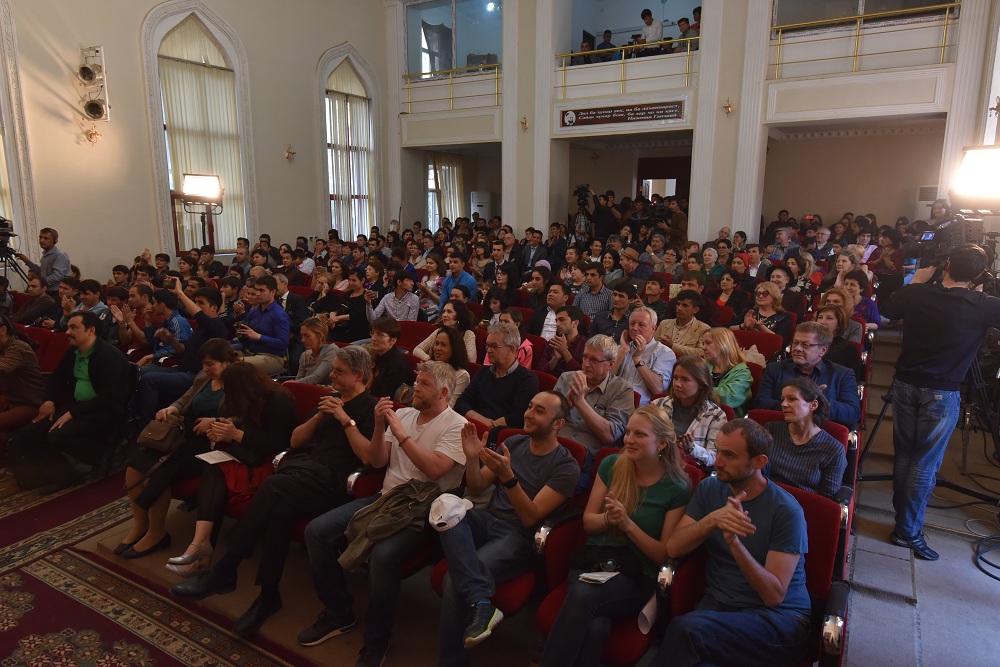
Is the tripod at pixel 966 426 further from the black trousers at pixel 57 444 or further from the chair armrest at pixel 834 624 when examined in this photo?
the black trousers at pixel 57 444

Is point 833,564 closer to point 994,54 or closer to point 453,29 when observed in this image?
point 994,54

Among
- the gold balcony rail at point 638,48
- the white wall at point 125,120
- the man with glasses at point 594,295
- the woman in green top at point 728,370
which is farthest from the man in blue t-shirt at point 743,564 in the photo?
the white wall at point 125,120

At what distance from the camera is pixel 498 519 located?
260 cm

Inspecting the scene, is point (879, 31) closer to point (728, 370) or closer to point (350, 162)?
point (728, 370)

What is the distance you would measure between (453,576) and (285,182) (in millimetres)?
10424

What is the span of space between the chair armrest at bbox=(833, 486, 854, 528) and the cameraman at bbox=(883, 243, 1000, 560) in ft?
3.54

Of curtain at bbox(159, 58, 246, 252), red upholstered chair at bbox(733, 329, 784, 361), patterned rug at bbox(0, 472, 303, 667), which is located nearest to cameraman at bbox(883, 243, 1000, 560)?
red upholstered chair at bbox(733, 329, 784, 361)

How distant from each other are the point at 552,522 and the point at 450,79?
1124 cm

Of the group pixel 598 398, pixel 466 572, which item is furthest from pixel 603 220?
pixel 466 572

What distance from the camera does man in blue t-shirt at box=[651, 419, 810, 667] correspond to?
194 cm

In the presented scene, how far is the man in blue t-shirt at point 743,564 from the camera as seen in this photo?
1939mm

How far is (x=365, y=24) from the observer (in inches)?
483

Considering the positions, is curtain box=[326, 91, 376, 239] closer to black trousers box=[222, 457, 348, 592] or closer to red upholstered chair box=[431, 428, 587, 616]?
black trousers box=[222, 457, 348, 592]

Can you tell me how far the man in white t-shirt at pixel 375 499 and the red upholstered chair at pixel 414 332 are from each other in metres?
2.01
